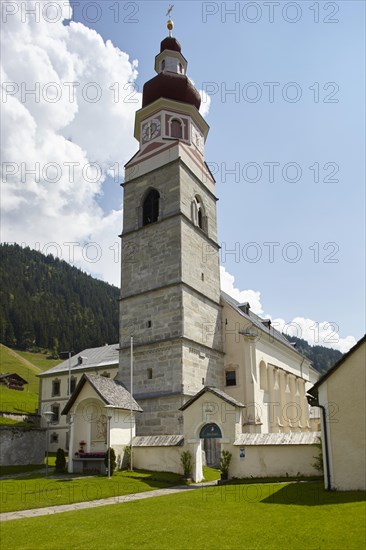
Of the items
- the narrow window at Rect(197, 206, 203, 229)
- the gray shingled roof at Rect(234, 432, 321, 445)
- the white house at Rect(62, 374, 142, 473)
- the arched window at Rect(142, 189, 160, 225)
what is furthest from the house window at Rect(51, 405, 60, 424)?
the gray shingled roof at Rect(234, 432, 321, 445)

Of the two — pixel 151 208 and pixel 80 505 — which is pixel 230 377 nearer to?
pixel 151 208

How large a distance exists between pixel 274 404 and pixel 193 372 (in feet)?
38.7

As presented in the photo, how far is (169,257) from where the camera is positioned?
29516 mm

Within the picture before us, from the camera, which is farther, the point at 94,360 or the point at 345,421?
the point at 94,360

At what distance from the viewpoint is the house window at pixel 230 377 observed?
104 feet

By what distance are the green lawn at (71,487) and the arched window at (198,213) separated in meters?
17.4

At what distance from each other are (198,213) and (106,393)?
50.3 ft

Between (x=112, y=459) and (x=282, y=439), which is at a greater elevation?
(x=282, y=439)

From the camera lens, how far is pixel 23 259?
17175 cm

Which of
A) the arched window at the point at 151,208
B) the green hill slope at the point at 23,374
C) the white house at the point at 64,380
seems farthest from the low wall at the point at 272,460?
the green hill slope at the point at 23,374

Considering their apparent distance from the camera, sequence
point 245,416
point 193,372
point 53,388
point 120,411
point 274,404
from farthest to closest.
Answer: point 53,388 < point 274,404 < point 245,416 < point 193,372 < point 120,411

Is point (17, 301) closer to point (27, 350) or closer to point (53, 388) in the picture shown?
point (27, 350)

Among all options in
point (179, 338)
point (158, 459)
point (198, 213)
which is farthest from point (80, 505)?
point (198, 213)

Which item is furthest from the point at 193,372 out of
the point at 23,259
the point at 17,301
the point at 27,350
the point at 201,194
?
the point at 23,259
